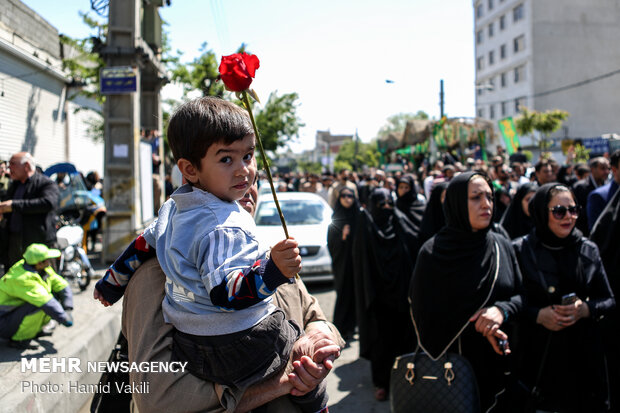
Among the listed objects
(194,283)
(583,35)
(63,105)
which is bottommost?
(194,283)

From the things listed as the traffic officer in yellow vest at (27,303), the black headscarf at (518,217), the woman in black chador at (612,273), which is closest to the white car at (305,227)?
the black headscarf at (518,217)

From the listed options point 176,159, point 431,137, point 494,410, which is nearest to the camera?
point 176,159

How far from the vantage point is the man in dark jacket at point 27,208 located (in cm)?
550

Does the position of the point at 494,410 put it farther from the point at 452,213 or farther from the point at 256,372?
the point at 256,372

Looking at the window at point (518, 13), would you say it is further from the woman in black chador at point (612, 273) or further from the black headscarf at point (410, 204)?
the woman in black chador at point (612, 273)

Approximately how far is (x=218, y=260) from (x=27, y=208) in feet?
16.2

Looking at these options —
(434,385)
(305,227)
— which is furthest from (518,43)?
(434,385)

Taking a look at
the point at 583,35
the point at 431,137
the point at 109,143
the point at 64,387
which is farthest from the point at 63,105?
the point at 583,35

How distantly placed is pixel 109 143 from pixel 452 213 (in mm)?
8084

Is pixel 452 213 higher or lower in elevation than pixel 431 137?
lower

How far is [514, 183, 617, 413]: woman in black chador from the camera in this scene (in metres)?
3.10

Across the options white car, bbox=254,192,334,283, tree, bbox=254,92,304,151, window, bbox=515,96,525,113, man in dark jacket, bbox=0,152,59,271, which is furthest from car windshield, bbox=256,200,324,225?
window, bbox=515,96,525,113

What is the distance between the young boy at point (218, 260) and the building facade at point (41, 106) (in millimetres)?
9253

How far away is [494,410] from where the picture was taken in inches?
120
